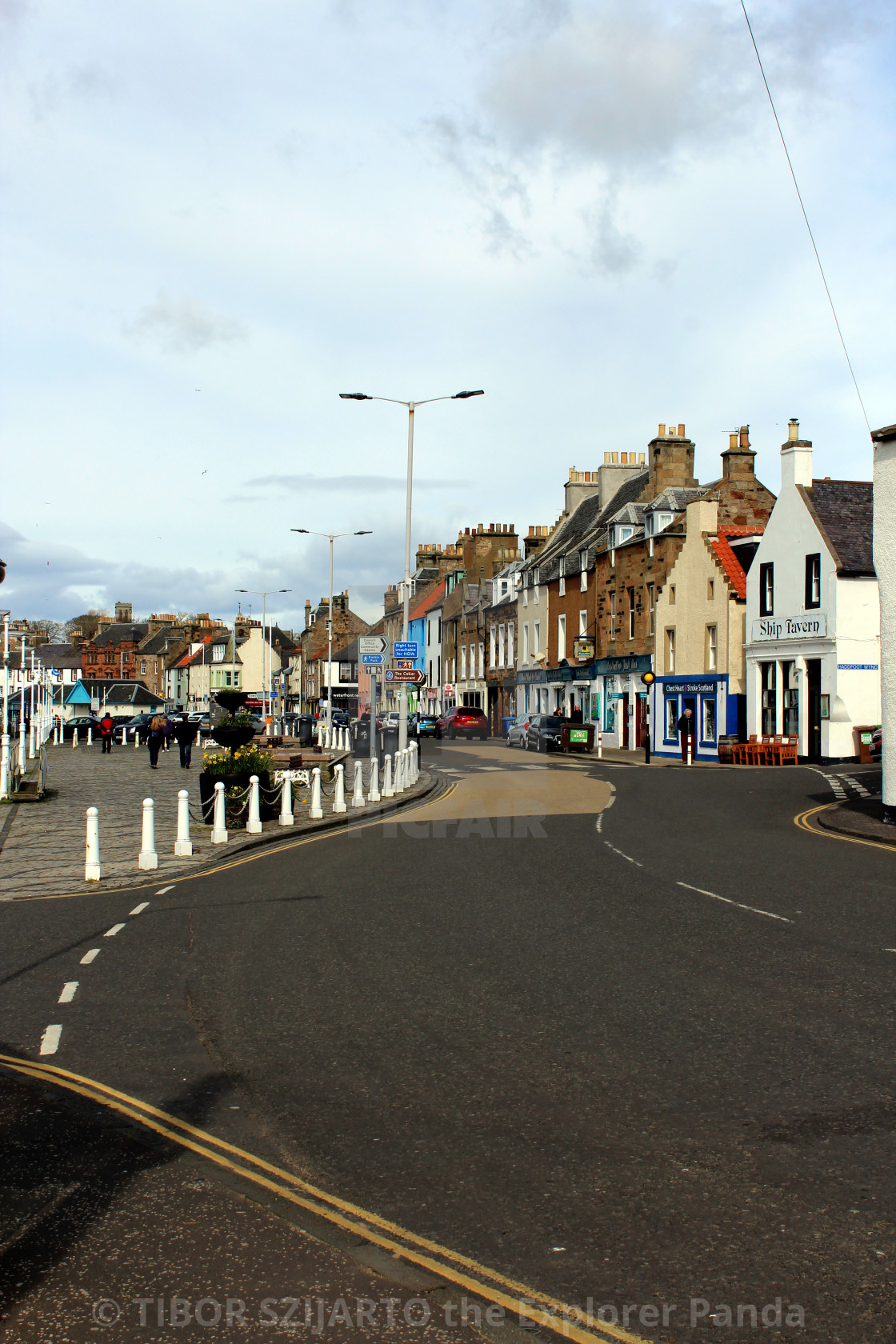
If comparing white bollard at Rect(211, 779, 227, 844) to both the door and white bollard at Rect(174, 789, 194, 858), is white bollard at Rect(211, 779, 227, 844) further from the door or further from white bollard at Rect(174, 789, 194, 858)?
the door

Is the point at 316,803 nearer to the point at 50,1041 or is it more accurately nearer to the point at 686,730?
the point at 50,1041

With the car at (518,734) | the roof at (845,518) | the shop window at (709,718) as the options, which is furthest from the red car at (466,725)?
the roof at (845,518)

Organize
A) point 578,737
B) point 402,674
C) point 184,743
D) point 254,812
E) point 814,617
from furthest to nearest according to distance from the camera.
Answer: point 578,737
point 184,743
point 814,617
point 402,674
point 254,812

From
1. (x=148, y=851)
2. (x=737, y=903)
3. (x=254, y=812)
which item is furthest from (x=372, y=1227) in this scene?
(x=254, y=812)

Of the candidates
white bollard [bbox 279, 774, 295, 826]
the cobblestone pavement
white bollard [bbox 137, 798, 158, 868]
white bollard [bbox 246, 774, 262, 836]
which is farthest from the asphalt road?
white bollard [bbox 279, 774, 295, 826]

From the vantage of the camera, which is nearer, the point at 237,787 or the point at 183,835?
the point at 183,835

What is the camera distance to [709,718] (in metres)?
44.6

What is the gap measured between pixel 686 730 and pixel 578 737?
7.50 m

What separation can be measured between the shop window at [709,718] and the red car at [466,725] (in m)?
20.8

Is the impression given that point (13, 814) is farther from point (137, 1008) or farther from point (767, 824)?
point (137, 1008)

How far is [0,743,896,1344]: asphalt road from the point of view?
4.15 metres

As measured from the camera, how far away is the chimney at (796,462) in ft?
128

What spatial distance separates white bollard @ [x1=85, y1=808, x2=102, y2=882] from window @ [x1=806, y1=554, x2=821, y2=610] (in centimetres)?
2912

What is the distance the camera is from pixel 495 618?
73.8 metres
